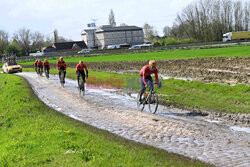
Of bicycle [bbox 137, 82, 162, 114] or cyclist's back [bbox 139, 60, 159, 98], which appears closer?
cyclist's back [bbox 139, 60, 159, 98]

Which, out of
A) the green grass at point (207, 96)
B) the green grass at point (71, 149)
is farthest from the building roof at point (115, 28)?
the green grass at point (71, 149)

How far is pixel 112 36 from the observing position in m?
143

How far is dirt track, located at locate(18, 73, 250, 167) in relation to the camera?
757cm

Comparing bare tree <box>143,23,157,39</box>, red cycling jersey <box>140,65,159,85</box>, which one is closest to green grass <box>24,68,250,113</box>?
red cycling jersey <box>140,65,159,85</box>

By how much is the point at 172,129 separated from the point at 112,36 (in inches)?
5337

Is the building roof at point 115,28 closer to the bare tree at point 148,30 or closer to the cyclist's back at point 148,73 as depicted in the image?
the bare tree at point 148,30

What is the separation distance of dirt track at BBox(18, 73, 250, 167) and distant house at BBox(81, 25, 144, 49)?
128 meters

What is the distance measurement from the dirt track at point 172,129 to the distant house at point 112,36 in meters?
128

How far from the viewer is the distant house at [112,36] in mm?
142375

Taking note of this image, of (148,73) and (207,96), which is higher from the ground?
(148,73)

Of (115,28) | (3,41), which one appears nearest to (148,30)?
(115,28)

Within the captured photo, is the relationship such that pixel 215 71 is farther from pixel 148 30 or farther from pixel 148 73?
pixel 148 30

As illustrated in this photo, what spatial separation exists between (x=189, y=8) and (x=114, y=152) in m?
114

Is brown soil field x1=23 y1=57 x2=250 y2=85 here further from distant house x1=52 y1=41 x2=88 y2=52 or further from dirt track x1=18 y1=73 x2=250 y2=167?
distant house x1=52 y1=41 x2=88 y2=52
